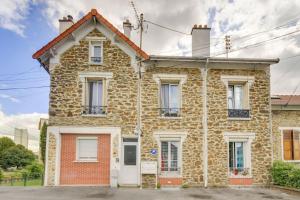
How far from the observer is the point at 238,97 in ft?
50.4

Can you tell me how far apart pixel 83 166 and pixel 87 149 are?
0.77 meters

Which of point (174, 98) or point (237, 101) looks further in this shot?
point (237, 101)

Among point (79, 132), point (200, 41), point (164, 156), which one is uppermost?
point (200, 41)

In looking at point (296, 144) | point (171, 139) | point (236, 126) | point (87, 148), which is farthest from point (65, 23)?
point (296, 144)

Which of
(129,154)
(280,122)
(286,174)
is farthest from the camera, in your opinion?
(280,122)

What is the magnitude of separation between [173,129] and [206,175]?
2.57m

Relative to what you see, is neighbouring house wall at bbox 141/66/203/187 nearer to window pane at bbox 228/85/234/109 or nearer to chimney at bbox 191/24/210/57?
chimney at bbox 191/24/210/57

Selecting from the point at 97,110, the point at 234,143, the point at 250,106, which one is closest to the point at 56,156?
the point at 97,110

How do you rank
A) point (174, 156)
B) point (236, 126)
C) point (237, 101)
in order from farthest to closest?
point (237, 101) < point (236, 126) < point (174, 156)

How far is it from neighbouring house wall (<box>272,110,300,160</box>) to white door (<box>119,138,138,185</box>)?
6.95 meters

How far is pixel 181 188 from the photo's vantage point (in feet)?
45.4

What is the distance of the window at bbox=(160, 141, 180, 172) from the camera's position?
1443 centimetres

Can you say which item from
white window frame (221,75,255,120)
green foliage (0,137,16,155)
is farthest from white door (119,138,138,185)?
green foliage (0,137,16,155)

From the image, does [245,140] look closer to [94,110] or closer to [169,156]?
[169,156]
